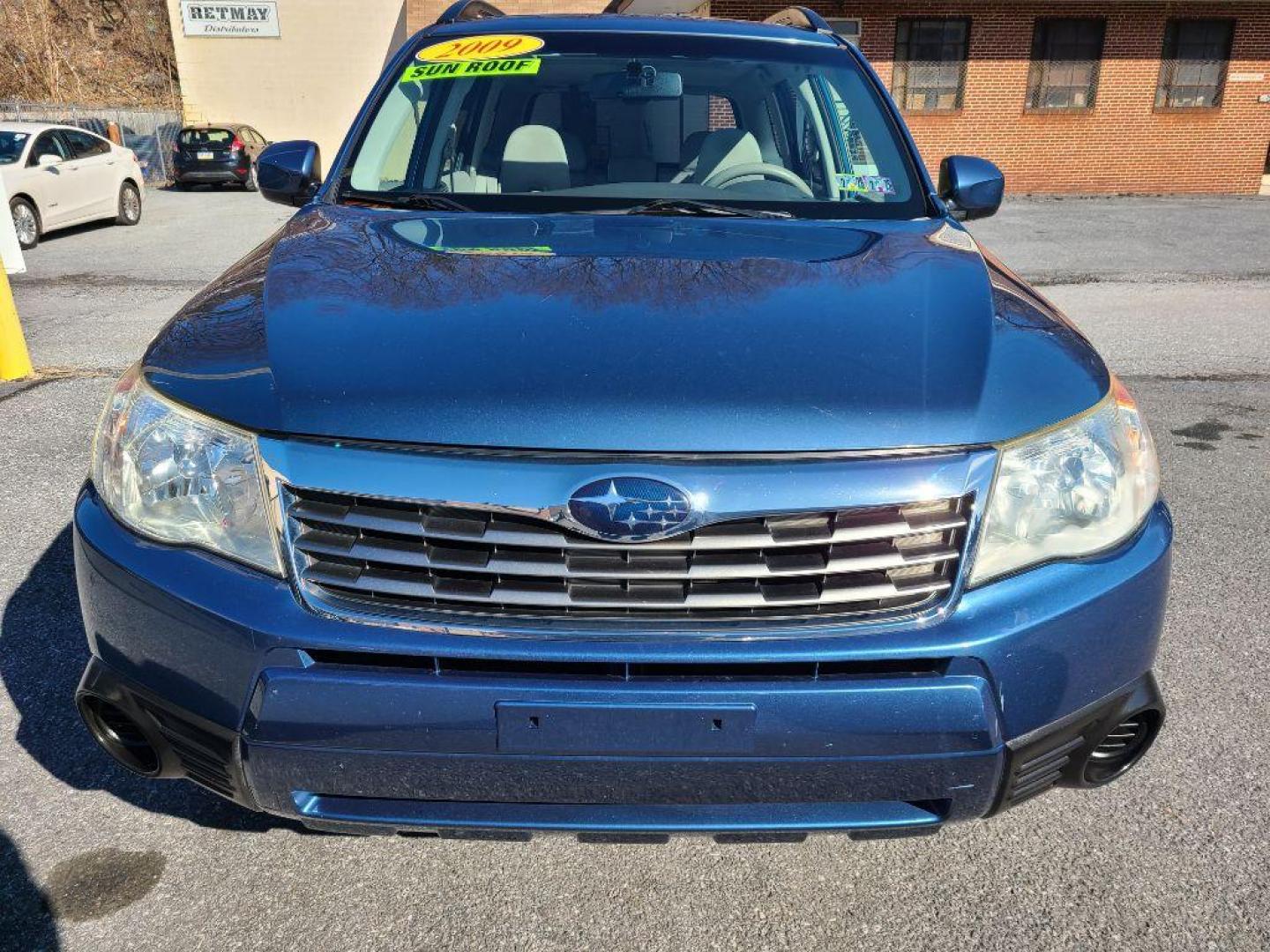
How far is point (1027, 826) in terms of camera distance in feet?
7.82

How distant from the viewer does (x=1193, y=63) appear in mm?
21172

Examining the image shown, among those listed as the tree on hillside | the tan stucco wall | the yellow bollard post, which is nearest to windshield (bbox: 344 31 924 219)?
the yellow bollard post

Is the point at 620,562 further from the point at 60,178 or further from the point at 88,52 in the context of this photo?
the point at 88,52

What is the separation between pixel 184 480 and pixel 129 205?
16.3 metres

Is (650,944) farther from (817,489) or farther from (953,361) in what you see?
(953,361)

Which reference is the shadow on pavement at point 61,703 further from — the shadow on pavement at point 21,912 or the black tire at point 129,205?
the black tire at point 129,205

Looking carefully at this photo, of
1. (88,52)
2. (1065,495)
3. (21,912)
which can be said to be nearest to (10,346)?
(21,912)

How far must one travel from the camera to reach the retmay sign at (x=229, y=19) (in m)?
28.6

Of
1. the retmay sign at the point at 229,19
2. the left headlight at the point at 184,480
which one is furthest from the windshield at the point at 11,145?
the retmay sign at the point at 229,19

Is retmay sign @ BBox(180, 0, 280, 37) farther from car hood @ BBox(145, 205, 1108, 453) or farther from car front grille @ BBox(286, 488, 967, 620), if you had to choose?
car front grille @ BBox(286, 488, 967, 620)

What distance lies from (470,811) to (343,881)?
62 cm

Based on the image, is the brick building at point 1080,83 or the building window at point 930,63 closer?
the brick building at point 1080,83

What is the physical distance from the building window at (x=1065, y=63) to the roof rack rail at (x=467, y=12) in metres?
19.5

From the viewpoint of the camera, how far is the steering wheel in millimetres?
3180
